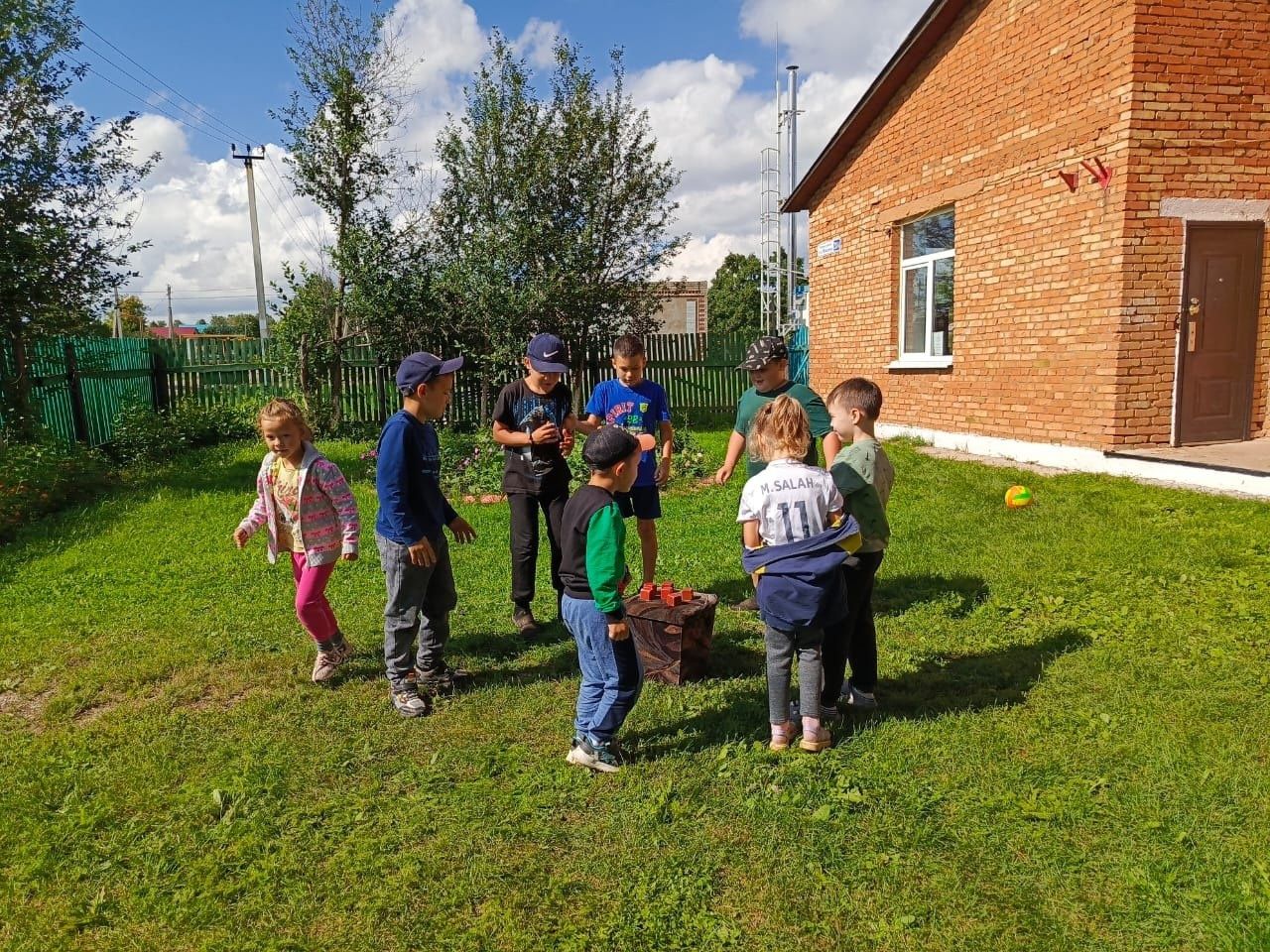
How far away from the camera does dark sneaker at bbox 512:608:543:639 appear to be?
5.12m

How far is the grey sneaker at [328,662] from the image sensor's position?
4.51 metres

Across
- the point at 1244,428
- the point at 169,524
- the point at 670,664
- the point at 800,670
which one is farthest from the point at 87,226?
the point at 1244,428

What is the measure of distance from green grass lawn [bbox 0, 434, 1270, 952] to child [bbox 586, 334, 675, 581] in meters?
0.94

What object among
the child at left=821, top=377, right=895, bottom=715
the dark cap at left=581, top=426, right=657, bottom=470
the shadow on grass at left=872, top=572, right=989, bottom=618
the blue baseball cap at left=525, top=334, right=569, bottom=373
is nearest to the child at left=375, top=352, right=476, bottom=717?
the blue baseball cap at left=525, top=334, right=569, bottom=373

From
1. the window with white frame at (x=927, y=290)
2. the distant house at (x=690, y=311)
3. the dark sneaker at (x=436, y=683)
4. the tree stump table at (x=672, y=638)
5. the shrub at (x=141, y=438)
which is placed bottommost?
the dark sneaker at (x=436, y=683)

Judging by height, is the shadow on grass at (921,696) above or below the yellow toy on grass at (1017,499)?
below

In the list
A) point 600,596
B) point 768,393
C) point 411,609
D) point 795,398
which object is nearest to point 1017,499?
point 768,393

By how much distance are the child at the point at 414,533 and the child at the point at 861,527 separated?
199 cm

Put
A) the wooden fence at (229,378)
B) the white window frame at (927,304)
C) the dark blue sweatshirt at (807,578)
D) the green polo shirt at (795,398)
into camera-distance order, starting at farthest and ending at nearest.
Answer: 1. the wooden fence at (229,378)
2. the white window frame at (927,304)
3. the green polo shirt at (795,398)
4. the dark blue sweatshirt at (807,578)

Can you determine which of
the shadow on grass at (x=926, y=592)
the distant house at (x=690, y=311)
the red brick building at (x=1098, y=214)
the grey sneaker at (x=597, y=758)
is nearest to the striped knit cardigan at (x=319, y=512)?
the grey sneaker at (x=597, y=758)

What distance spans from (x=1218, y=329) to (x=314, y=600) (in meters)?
9.19

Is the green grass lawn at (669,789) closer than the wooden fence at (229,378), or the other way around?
the green grass lawn at (669,789)

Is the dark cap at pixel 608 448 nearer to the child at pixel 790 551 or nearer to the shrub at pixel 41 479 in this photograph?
the child at pixel 790 551

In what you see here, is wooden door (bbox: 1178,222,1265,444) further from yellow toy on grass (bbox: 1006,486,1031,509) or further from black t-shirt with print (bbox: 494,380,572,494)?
black t-shirt with print (bbox: 494,380,572,494)
